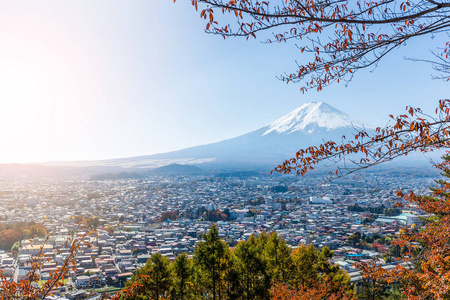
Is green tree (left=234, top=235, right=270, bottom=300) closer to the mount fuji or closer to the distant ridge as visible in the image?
the distant ridge

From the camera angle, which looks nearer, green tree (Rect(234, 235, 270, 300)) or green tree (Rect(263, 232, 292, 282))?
green tree (Rect(234, 235, 270, 300))

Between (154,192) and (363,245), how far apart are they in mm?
36576

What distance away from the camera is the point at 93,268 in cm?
1475

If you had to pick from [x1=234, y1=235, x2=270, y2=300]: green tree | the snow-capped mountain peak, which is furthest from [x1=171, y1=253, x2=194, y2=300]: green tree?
the snow-capped mountain peak

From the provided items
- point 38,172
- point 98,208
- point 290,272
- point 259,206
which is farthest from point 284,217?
point 38,172

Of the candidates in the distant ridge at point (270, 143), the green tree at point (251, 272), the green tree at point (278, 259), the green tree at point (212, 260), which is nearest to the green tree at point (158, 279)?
the green tree at point (212, 260)

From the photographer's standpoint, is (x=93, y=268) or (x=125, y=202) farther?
(x=125, y=202)

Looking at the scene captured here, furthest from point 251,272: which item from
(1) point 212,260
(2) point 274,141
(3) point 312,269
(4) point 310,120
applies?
(4) point 310,120

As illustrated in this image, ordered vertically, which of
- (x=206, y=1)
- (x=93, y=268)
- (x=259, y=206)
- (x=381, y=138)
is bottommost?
(x=259, y=206)

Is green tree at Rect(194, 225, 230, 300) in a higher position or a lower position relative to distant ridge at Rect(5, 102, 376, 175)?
lower

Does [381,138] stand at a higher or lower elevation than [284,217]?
higher

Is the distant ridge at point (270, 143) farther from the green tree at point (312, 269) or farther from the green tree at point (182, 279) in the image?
the green tree at point (182, 279)

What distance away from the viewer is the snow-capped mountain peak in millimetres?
133375

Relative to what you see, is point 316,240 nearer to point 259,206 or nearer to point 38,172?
point 259,206
